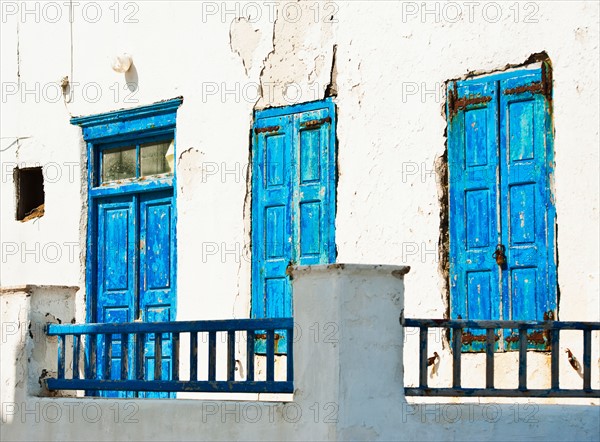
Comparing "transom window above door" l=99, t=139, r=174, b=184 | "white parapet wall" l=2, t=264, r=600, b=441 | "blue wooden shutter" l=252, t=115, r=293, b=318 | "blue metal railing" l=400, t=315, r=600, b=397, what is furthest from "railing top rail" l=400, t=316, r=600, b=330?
"transom window above door" l=99, t=139, r=174, b=184

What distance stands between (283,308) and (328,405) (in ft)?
10.6

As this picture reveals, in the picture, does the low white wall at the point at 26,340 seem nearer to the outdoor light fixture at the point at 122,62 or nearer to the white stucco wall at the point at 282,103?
the white stucco wall at the point at 282,103

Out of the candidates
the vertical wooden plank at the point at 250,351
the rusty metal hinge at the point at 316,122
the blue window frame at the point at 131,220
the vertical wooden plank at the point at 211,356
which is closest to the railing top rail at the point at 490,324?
the vertical wooden plank at the point at 250,351

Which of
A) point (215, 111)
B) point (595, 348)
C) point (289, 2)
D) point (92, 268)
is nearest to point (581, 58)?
point (595, 348)

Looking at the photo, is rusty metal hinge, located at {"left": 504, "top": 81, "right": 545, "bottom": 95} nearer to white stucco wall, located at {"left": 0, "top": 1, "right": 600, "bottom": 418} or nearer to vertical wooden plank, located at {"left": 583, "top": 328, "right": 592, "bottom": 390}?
white stucco wall, located at {"left": 0, "top": 1, "right": 600, "bottom": 418}

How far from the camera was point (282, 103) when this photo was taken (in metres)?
Answer: 9.98

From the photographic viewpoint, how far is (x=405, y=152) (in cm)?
915

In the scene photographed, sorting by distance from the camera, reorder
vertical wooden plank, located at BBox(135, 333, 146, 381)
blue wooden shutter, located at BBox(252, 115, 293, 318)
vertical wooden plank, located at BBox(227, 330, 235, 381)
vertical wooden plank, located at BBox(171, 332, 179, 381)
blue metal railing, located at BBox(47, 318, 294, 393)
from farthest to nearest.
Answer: blue wooden shutter, located at BBox(252, 115, 293, 318)
vertical wooden plank, located at BBox(135, 333, 146, 381)
vertical wooden plank, located at BBox(171, 332, 179, 381)
vertical wooden plank, located at BBox(227, 330, 235, 381)
blue metal railing, located at BBox(47, 318, 294, 393)

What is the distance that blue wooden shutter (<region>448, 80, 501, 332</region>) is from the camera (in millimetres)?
8555

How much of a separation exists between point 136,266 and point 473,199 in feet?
11.6

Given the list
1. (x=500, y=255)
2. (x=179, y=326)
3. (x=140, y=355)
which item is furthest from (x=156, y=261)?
(x=500, y=255)

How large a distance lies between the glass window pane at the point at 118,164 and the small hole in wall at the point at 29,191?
0.78 metres

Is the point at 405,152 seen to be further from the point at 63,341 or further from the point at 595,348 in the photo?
the point at 63,341

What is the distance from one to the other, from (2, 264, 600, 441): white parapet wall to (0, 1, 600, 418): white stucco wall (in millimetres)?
1282
